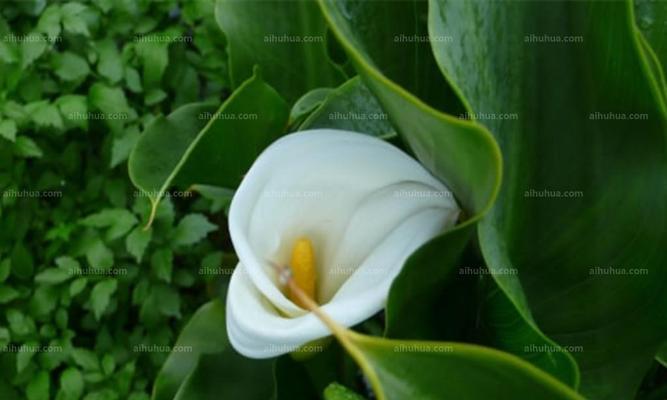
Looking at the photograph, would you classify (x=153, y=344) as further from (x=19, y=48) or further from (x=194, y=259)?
(x=19, y=48)

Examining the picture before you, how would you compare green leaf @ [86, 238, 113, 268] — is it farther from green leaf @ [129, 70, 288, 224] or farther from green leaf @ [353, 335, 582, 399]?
green leaf @ [353, 335, 582, 399]

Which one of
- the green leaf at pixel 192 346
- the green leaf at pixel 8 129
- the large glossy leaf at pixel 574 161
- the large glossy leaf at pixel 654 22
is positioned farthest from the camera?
the green leaf at pixel 8 129

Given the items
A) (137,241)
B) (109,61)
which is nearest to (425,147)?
(137,241)

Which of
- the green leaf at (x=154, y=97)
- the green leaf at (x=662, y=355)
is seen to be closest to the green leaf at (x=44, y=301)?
the green leaf at (x=154, y=97)

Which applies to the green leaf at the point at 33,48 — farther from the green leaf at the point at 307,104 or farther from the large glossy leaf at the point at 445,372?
the large glossy leaf at the point at 445,372

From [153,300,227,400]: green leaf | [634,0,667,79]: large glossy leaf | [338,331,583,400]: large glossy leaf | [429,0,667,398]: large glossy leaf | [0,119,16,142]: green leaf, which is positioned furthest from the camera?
[0,119,16,142]: green leaf

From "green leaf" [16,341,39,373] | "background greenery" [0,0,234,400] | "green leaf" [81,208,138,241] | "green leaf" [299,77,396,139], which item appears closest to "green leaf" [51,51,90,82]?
"background greenery" [0,0,234,400]

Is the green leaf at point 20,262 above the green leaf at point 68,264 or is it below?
below
